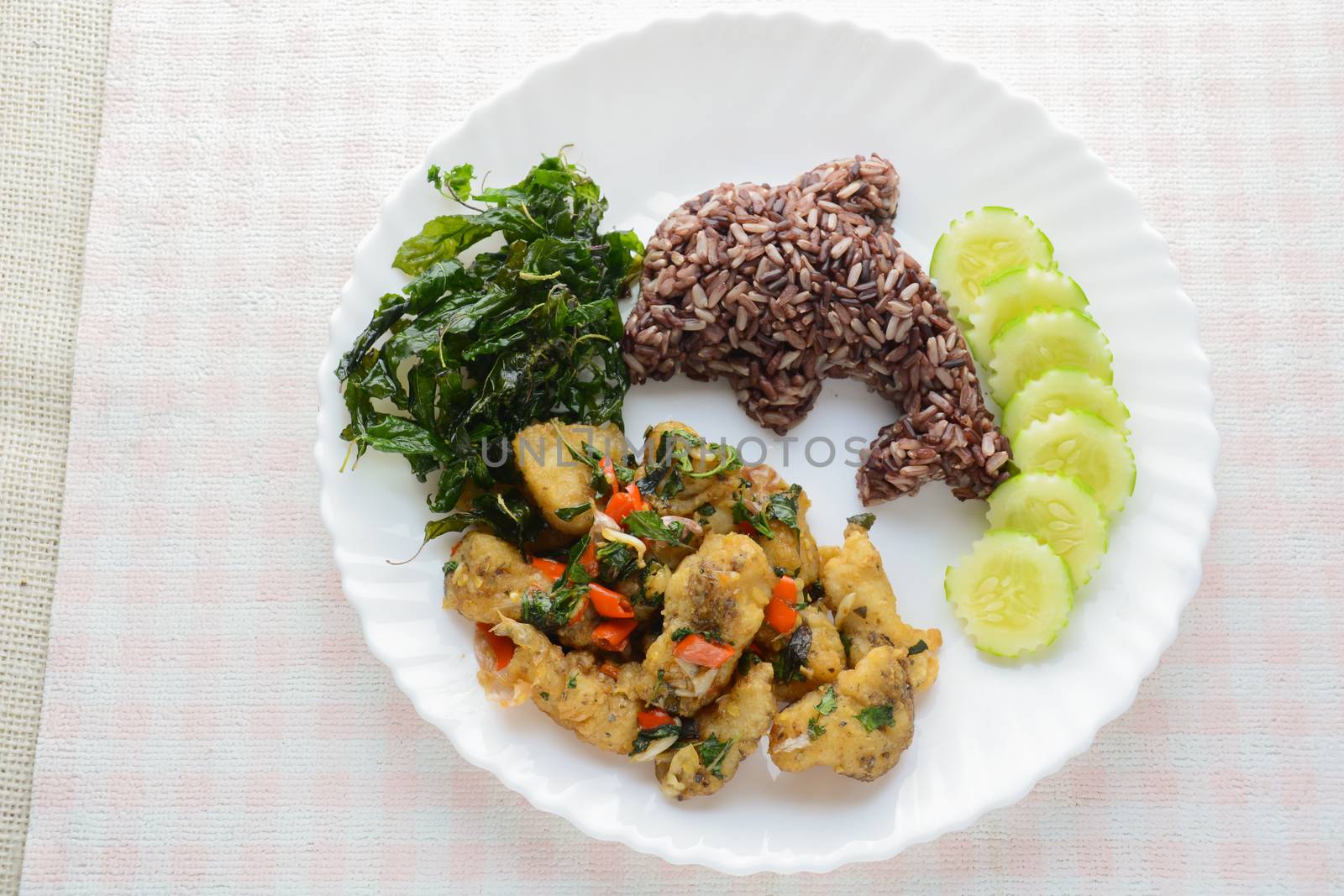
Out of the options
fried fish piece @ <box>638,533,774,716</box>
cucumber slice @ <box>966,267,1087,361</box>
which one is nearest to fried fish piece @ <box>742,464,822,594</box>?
fried fish piece @ <box>638,533,774,716</box>

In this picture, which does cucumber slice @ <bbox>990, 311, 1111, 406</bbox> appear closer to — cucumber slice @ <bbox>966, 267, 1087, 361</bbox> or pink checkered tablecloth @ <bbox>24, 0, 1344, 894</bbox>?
cucumber slice @ <bbox>966, 267, 1087, 361</bbox>

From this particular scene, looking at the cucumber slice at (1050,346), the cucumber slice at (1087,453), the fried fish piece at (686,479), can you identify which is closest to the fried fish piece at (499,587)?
the fried fish piece at (686,479)

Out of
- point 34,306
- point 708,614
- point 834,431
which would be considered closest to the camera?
point 708,614

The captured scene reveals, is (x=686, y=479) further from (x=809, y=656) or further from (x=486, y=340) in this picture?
(x=486, y=340)

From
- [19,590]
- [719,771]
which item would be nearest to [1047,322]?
[719,771]

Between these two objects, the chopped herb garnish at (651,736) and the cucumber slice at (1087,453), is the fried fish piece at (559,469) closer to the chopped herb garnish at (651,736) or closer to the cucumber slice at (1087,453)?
the chopped herb garnish at (651,736)

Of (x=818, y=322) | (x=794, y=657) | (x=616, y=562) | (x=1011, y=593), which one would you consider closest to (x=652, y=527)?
(x=616, y=562)

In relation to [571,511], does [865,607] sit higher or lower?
lower
